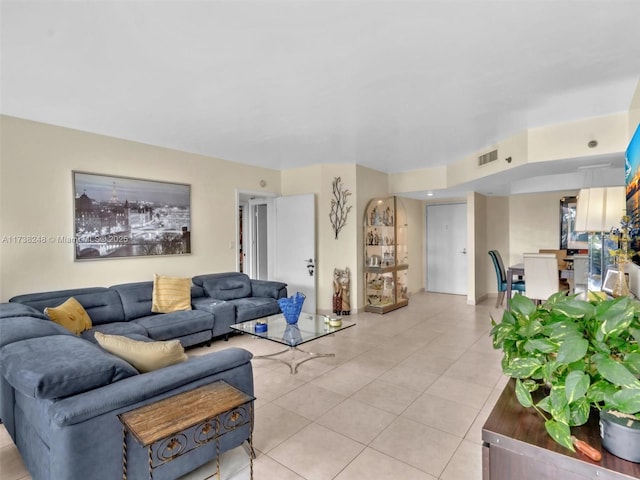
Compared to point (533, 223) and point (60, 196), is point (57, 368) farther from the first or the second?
point (533, 223)

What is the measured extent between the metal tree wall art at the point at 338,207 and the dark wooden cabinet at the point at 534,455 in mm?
4605

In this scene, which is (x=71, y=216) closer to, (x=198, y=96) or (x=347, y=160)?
(x=198, y=96)

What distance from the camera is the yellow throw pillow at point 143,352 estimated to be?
1.87 m

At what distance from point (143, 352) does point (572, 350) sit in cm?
194

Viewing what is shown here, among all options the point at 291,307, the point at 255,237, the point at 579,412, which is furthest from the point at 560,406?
the point at 255,237

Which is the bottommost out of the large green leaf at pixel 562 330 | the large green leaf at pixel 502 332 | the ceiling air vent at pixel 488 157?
the large green leaf at pixel 502 332

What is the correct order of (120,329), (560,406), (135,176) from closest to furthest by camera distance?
(560,406) → (120,329) → (135,176)

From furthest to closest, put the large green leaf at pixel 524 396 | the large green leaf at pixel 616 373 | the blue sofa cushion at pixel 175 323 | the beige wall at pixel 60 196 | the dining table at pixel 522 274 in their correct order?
1. the dining table at pixel 522 274
2. the blue sofa cushion at pixel 175 323
3. the beige wall at pixel 60 196
4. the large green leaf at pixel 524 396
5. the large green leaf at pixel 616 373

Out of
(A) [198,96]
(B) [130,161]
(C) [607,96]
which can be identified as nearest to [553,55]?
(C) [607,96]

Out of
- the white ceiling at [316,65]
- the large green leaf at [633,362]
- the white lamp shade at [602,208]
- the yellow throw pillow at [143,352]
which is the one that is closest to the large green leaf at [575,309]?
the large green leaf at [633,362]

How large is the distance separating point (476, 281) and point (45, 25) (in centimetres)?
667

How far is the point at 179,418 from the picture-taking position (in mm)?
1495

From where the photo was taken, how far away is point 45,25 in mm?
1928

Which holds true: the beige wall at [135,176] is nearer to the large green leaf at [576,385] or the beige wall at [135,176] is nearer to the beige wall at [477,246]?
the beige wall at [477,246]
